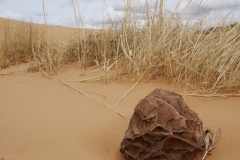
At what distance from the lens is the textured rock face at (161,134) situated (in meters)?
1.35

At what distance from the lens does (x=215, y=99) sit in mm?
2188

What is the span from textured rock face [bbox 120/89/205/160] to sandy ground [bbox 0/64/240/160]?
6.0 inches

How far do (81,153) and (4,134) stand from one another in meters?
0.65

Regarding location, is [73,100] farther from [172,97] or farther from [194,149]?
[194,149]

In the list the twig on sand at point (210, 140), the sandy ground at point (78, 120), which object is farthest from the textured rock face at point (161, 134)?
the sandy ground at point (78, 120)

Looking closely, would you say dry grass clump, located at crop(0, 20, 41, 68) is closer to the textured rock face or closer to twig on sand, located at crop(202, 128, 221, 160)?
the textured rock face

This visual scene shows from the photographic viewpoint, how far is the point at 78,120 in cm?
186

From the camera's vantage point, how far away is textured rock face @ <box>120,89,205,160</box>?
135 centimetres

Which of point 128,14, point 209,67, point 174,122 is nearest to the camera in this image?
point 174,122

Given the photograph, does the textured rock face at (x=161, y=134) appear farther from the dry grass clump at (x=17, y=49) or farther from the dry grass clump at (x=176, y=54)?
the dry grass clump at (x=17, y=49)

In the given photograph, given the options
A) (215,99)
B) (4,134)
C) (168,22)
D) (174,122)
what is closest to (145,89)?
(215,99)

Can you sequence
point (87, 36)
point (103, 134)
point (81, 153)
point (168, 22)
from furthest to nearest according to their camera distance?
point (87, 36), point (168, 22), point (103, 134), point (81, 153)

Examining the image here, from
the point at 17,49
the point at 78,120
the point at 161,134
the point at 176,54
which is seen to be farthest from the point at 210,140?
the point at 17,49

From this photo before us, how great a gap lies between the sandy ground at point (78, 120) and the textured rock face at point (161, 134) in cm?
15
